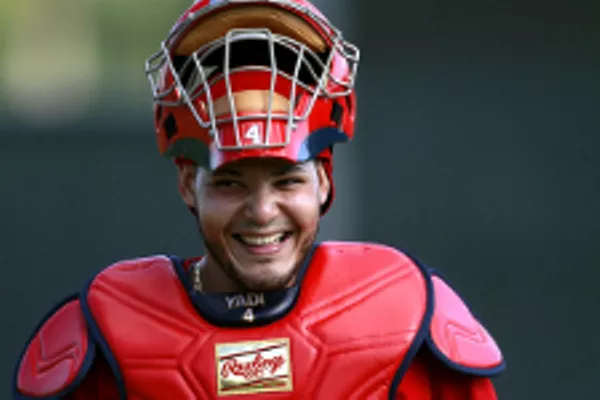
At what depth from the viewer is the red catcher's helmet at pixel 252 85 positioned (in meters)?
2.11

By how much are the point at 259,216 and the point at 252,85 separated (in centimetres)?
29

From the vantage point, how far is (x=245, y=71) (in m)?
2.17

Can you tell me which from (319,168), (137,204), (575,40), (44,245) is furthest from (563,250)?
(319,168)

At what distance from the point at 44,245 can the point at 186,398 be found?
2.76m

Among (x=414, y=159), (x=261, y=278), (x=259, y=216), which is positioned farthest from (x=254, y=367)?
(x=414, y=159)

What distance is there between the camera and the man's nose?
214 cm

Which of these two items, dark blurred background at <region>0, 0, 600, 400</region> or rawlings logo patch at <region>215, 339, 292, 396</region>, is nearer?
rawlings logo patch at <region>215, 339, 292, 396</region>

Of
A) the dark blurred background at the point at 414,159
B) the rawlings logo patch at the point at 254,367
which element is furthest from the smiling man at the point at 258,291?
the dark blurred background at the point at 414,159

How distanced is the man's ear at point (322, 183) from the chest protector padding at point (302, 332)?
0.17m

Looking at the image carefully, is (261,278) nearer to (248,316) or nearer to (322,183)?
(248,316)

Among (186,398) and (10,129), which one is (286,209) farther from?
(10,129)

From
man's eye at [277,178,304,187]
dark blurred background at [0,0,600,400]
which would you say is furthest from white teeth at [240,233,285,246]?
dark blurred background at [0,0,600,400]

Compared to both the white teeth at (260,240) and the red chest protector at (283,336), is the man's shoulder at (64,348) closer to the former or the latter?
the red chest protector at (283,336)

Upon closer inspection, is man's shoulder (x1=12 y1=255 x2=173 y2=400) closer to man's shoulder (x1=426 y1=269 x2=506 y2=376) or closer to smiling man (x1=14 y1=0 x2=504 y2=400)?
smiling man (x1=14 y1=0 x2=504 y2=400)
